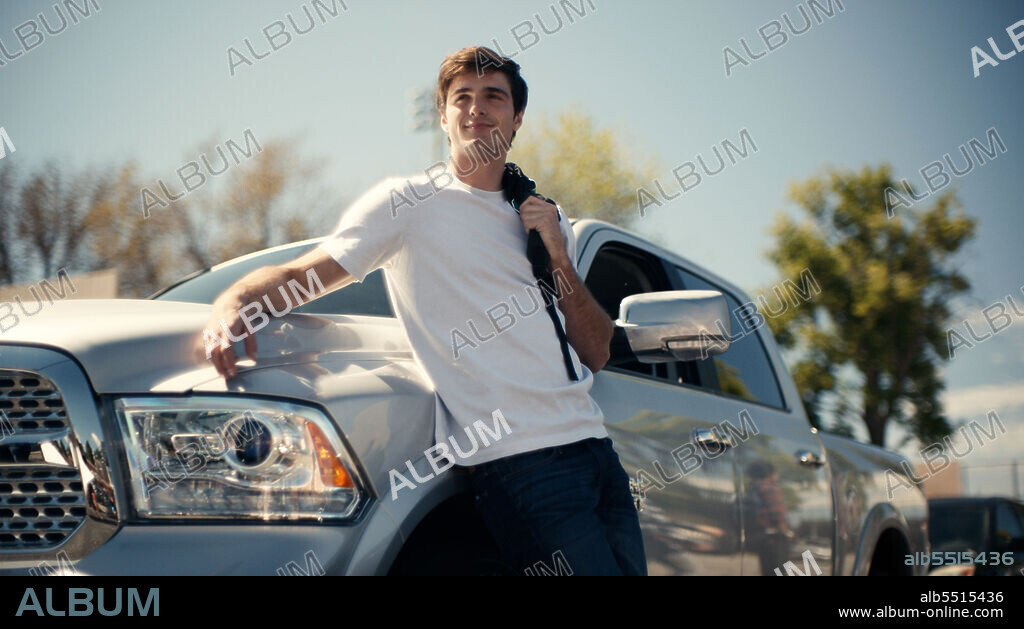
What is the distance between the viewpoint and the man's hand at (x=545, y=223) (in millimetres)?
2514

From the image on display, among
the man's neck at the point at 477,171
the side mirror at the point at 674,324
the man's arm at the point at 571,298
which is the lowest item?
the side mirror at the point at 674,324

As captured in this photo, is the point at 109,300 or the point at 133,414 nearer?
the point at 133,414

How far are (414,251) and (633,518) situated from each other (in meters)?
0.85

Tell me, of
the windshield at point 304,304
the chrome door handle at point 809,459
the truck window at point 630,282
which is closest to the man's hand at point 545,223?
the windshield at point 304,304

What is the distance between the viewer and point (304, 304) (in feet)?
8.73

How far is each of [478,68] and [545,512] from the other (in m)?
1.19

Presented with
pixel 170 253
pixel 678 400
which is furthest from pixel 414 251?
pixel 170 253

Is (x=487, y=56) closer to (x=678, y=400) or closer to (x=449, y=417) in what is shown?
(x=449, y=417)

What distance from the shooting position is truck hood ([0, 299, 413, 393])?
76.2 inches

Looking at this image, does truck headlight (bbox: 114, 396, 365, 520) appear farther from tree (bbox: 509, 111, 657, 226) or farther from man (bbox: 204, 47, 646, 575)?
tree (bbox: 509, 111, 657, 226)

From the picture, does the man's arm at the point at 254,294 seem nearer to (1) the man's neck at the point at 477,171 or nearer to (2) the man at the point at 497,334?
(2) the man at the point at 497,334

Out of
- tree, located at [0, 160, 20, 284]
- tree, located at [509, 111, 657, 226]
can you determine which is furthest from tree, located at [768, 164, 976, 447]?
tree, located at [0, 160, 20, 284]

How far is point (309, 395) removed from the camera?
6.44ft

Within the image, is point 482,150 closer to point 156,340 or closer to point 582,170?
point 156,340
